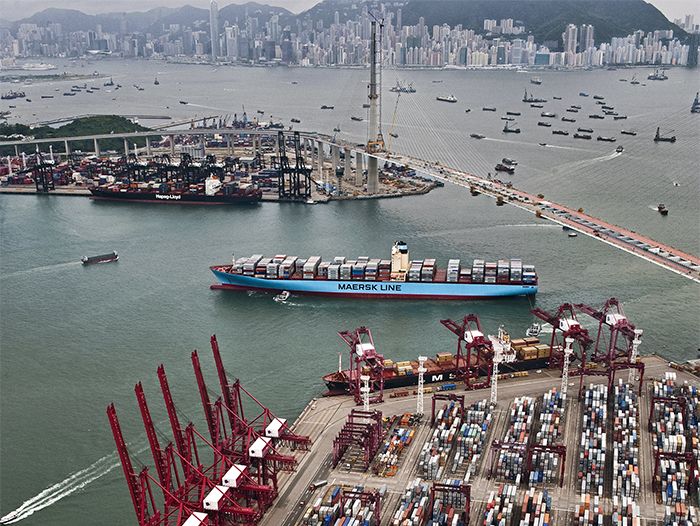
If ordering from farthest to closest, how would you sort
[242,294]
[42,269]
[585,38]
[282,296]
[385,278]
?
[585,38] < [42,269] < [242,294] < [282,296] < [385,278]

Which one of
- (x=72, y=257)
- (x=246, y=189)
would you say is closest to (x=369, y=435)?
(x=72, y=257)

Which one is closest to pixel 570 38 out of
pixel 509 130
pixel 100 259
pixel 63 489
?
pixel 509 130

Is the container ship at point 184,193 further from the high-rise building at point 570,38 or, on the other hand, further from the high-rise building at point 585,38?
the high-rise building at point 585,38

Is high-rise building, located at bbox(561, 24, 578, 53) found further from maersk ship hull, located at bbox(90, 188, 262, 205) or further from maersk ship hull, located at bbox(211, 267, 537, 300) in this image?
maersk ship hull, located at bbox(211, 267, 537, 300)

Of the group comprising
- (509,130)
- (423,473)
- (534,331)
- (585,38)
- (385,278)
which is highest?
(585,38)

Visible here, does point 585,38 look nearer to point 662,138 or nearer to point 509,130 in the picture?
point 509,130

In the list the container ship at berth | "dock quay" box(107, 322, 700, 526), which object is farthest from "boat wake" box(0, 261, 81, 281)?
"dock quay" box(107, 322, 700, 526)
